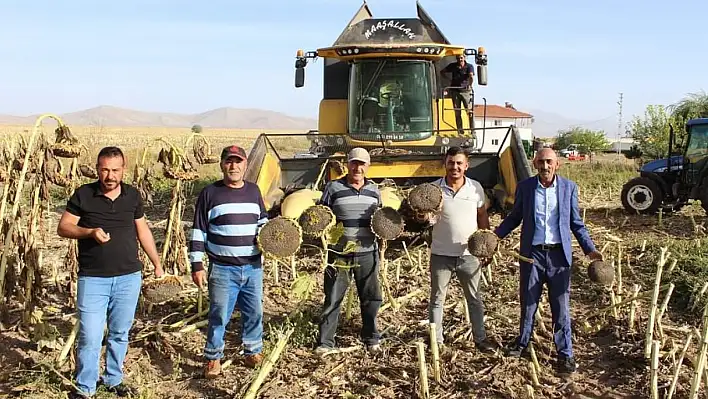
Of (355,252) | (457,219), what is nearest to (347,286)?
(355,252)

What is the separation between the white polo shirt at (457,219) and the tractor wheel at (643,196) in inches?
317

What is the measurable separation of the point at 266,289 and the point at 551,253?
9.46 feet

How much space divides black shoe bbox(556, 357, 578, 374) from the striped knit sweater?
215 cm

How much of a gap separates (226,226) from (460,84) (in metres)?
6.16

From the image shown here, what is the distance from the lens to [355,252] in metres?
4.66

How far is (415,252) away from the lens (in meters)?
7.57

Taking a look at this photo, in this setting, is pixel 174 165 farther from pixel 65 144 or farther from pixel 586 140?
pixel 586 140

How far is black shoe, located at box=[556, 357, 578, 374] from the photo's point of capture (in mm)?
4375

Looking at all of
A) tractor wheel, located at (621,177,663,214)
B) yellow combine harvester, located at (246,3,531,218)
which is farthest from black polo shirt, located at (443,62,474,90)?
tractor wheel, located at (621,177,663,214)

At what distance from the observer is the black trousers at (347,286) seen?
4.71 metres

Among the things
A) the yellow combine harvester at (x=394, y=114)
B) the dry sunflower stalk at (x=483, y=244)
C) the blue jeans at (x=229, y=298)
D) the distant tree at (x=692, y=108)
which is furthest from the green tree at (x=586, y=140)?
the blue jeans at (x=229, y=298)

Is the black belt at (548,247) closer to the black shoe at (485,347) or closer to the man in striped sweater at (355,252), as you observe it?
the black shoe at (485,347)

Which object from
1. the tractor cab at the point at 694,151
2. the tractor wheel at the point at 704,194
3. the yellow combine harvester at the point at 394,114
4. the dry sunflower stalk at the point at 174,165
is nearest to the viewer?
the dry sunflower stalk at the point at 174,165

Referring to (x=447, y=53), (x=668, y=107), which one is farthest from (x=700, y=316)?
(x=668, y=107)
